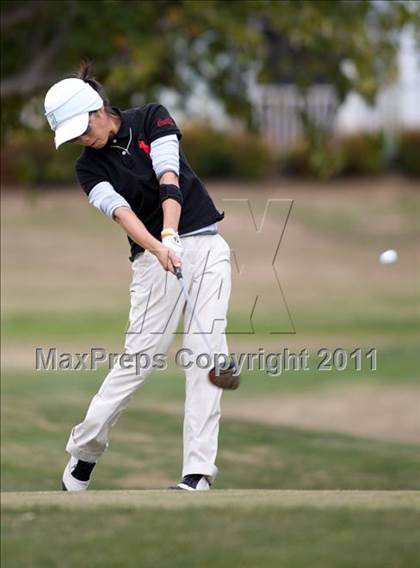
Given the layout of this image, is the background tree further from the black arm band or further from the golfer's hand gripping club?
the golfer's hand gripping club

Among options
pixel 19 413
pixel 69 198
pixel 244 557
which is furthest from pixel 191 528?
pixel 69 198

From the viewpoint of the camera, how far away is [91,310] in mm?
27203

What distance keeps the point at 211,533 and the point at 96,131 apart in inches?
99.9

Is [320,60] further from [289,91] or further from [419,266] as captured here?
[289,91]

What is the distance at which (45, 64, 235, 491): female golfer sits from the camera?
7512mm

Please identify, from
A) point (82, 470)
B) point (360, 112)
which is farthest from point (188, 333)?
point (360, 112)

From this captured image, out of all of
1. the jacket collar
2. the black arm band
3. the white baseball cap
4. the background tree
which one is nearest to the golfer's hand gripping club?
the black arm band

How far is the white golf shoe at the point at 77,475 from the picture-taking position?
26.4 ft

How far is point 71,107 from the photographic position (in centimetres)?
746

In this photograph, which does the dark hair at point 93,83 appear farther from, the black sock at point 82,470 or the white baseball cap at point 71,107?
the black sock at point 82,470

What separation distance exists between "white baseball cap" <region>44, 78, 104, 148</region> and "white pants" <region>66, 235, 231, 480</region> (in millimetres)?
826
